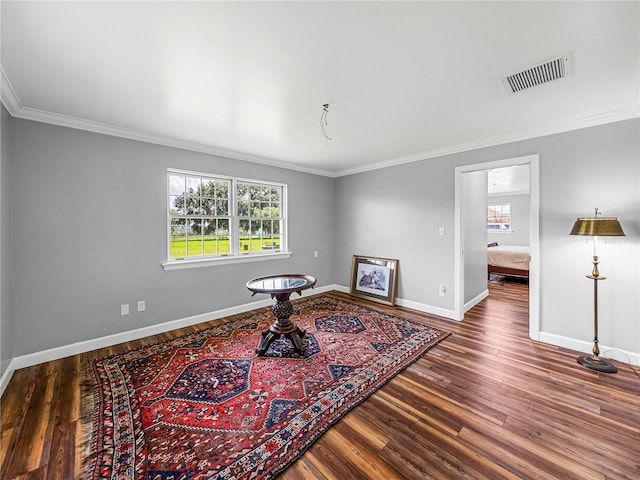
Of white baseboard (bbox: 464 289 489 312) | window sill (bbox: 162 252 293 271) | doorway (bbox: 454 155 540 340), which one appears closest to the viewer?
doorway (bbox: 454 155 540 340)

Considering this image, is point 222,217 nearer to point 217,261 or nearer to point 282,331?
point 217,261

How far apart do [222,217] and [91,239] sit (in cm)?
150

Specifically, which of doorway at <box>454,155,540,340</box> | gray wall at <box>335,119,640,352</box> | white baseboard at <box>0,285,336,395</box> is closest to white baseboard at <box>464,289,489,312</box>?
doorway at <box>454,155,540,340</box>

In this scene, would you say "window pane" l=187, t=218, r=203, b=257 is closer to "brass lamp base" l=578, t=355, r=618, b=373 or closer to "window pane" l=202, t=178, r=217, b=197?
"window pane" l=202, t=178, r=217, b=197

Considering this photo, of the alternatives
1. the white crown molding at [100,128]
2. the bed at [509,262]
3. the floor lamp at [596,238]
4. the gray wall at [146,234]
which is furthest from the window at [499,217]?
the white crown molding at [100,128]

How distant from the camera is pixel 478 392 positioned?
2133mm

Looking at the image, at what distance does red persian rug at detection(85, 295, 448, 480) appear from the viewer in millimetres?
1513

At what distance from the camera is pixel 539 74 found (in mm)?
1956

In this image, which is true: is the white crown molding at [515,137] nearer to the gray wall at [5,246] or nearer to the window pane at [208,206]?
the window pane at [208,206]

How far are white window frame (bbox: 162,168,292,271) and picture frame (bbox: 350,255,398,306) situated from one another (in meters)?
1.33

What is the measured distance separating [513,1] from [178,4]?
5.51ft

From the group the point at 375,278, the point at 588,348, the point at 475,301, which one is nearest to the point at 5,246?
the point at 375,278

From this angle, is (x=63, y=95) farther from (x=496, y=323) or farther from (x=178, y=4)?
(x=496, y=323)

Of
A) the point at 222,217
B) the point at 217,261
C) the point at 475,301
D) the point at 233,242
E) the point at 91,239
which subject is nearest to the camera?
the point at 91,239
